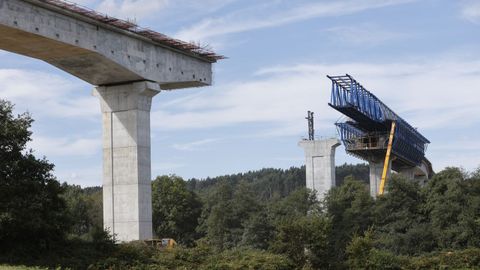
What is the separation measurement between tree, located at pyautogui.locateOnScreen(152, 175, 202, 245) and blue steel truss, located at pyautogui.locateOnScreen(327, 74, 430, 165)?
1029 inches

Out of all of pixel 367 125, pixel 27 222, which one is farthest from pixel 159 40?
pixel 367 125

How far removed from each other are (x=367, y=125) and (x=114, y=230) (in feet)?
120

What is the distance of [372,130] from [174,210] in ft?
93.2

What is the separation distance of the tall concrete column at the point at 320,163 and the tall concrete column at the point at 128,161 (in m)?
32.3

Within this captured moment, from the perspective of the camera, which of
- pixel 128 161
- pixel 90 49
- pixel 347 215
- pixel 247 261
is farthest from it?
pixel 347 215

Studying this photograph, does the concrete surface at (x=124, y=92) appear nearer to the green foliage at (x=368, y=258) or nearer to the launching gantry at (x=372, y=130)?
the green foliage at (x=368, y=258)

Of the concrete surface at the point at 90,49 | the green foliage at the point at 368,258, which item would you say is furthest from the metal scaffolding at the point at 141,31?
the green foliage at the point at 368,258

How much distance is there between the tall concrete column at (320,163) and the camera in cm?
7381

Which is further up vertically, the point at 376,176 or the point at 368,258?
the point at 376,176

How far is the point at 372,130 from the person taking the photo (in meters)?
75.9

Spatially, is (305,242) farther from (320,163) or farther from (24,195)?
(320,163)

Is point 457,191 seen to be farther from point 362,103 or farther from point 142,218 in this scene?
point 142,218

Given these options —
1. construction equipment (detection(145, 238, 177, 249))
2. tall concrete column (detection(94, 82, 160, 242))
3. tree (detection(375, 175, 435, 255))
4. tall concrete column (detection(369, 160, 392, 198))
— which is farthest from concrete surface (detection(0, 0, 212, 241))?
tall concrete column (detection(369, 160, 392, 198))

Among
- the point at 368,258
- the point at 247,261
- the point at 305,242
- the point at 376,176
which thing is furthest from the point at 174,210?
the point at 247,261
